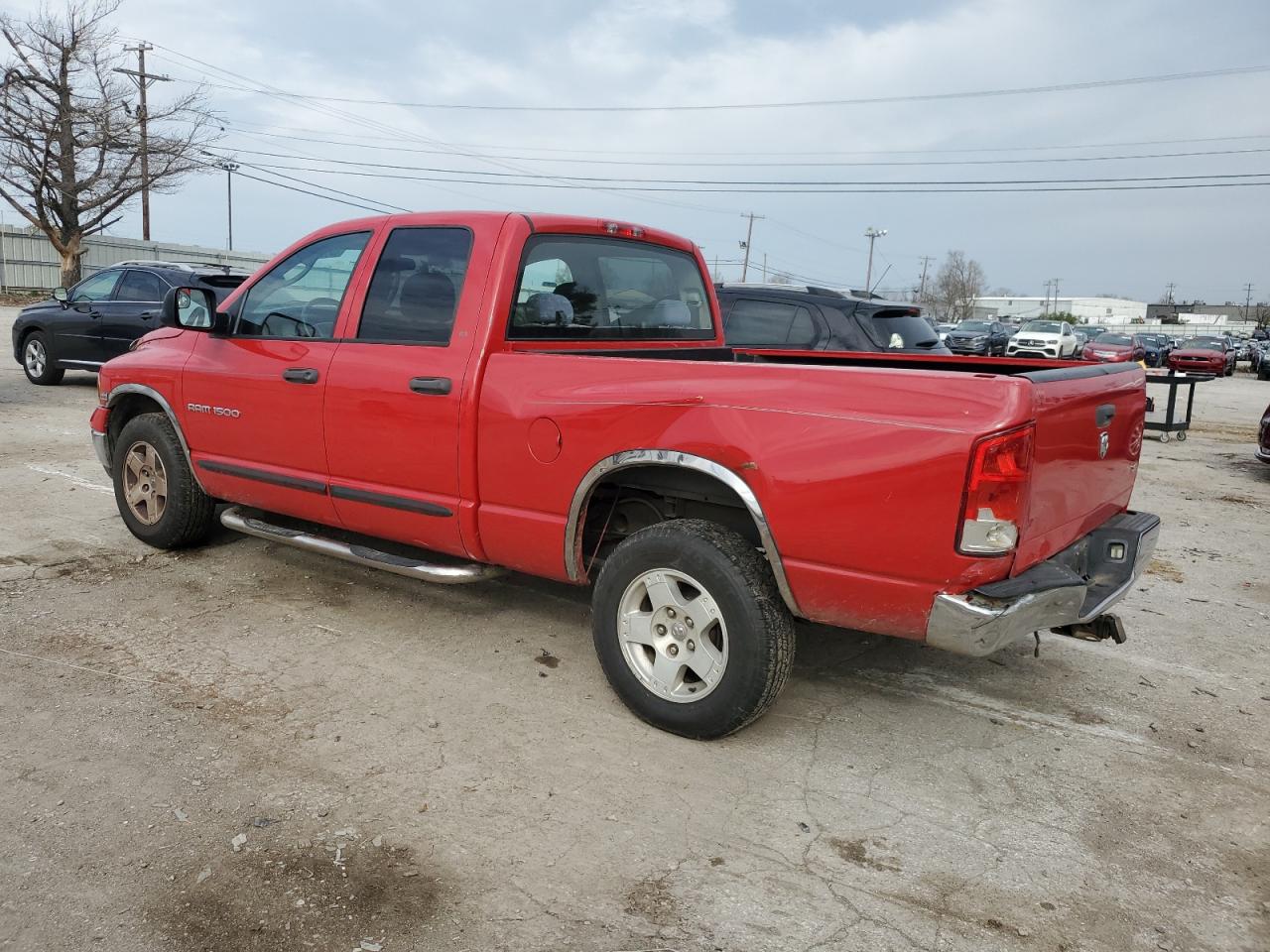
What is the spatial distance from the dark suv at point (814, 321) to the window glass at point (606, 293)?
3642 mm

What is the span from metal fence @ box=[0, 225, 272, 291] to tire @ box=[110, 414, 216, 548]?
29.2m

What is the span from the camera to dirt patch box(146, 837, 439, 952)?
2.42 metres

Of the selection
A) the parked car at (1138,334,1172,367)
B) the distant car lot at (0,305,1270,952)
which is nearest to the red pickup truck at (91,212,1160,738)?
the distant car lot at (0,305,1270,952)

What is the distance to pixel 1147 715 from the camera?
391 cm

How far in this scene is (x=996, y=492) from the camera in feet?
9.23

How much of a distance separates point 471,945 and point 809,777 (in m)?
1.35

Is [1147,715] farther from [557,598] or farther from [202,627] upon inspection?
[202,627]

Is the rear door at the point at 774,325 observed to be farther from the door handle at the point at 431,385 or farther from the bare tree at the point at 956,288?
the bare tree at the point at 956,288

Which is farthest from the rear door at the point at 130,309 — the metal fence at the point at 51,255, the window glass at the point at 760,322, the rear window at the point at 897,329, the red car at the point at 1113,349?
the red car at the point at 1113,349

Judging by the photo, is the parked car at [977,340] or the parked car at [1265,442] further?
the parked car at [977,340]

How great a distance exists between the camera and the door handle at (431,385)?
3934 millimetres

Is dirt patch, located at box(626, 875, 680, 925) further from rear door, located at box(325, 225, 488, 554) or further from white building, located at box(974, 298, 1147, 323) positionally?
white building, located at box(974, 298, 1147, 323)

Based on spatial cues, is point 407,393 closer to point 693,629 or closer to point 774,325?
point 693,629

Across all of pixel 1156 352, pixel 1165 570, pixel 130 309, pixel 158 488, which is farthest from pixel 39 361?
pixel 1156 352
